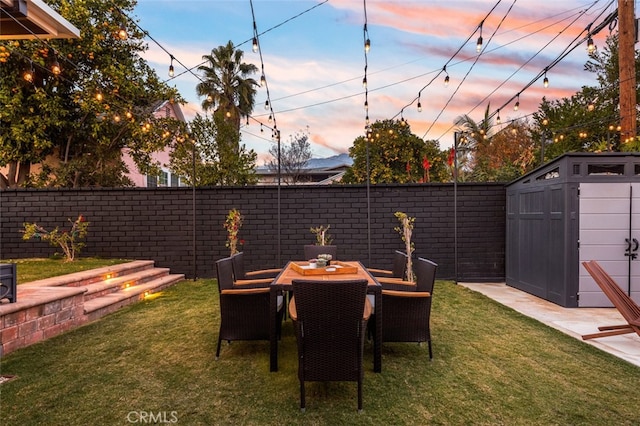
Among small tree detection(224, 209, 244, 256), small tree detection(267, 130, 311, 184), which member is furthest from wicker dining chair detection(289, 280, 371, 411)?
small tree detection(267, 130, 311, 184)

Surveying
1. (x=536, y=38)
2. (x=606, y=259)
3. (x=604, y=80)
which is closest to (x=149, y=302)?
(x=606, y=259)

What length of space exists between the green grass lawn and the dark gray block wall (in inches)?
118

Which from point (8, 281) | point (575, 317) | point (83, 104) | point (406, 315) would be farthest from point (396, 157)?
point (8, 281)

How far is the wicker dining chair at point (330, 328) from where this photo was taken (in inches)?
78.7

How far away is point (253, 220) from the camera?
6797 millimetres

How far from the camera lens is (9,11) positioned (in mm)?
2873

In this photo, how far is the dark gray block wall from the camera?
262 inches

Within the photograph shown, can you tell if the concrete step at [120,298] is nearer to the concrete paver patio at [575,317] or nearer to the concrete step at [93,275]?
the concrete step at [93,275]

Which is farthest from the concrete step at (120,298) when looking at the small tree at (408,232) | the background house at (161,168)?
the background house at (161,168)

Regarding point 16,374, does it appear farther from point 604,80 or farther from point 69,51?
point 604,80

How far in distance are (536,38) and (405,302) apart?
6.34 metres

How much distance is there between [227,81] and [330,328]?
51.9 ft

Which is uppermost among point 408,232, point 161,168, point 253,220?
point 161,168

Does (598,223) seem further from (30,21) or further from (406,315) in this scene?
(30,21)
